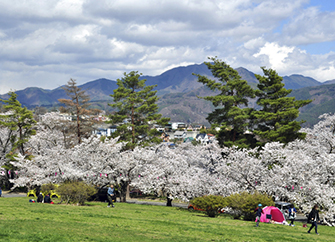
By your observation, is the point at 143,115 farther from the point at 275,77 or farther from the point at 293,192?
the point at 293,192

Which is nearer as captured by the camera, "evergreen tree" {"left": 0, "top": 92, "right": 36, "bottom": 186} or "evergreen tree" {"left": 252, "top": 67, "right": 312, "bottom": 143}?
"evergreen tree" {"left": 252, "top": 67, "right": 312, "bottom": 143}

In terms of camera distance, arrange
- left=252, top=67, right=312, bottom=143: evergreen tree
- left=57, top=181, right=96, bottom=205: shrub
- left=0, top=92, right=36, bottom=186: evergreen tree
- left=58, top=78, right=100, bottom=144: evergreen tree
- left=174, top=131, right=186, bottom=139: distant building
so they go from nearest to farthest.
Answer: left=57, top=181, right=96, bottom=205: shrub < left=252, top=67, right=312, bottom=143: evergreen tree < left=0, top=92, right=36, bottom=186: evergreen tree < left=58, top=78, right=100, bottom=144: evergreen tree < left=174, top=131, right=186, bottom=139: distant building

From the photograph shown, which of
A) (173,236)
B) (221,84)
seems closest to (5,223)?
(173,236)

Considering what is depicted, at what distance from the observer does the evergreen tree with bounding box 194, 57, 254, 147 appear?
40906 millimetres

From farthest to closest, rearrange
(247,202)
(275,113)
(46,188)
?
(275,113)
(46,188)
(247,202)

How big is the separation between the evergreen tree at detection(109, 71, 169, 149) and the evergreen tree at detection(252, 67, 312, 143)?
15.0 m

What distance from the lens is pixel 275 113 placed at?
39.2m

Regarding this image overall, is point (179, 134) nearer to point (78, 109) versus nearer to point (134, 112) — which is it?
point (134, 112)

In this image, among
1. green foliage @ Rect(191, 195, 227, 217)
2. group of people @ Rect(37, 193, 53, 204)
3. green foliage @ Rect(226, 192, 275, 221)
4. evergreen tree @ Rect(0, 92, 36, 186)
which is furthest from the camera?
evergreen tree @ Rect(0, 92, 36, 186)

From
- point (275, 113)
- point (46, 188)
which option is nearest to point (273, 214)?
point (46, 188)

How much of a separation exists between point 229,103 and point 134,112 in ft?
47.6

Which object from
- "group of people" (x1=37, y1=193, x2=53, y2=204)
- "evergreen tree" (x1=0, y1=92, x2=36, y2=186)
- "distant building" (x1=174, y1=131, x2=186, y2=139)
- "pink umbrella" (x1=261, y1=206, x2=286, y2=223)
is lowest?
"group of people" (x1=37, y1=193, x2=53, y2=204)

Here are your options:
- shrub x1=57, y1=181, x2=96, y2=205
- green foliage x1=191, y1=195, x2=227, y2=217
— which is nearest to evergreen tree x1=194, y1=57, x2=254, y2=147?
green foliage x1=191, y1=195, x2=227, y2=217

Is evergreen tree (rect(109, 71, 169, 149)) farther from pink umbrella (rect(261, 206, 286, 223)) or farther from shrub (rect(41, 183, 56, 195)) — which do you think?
pink umbrella (rect(261, 206, 286, 223))
